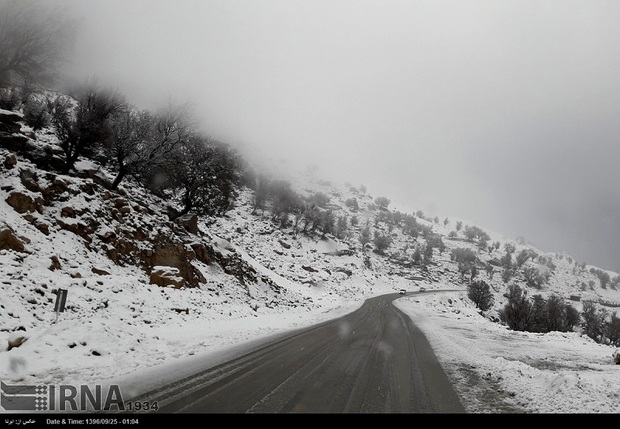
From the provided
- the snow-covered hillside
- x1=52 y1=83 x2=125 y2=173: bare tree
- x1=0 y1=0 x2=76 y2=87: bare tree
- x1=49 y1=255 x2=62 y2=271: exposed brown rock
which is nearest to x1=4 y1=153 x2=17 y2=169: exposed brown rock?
the snow-covered hillside

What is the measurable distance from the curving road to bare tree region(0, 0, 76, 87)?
69.1 feet

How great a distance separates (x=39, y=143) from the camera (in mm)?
18406

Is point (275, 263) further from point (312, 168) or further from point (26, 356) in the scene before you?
point (312, 168)

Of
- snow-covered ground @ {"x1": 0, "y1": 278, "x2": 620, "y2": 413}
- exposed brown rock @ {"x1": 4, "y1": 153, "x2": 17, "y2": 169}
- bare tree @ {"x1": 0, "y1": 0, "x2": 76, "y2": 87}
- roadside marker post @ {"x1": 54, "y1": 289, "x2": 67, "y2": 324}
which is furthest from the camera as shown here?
bare tree @ {"x1": 0, "y1": 0, "x2": 76, "y2": 87}

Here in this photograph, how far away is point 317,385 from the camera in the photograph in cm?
679

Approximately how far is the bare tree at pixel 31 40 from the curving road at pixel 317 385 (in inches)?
829

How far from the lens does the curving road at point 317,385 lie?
17.8ft

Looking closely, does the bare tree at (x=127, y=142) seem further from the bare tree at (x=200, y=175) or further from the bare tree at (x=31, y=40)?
the bare tree at (x=31, y=40)

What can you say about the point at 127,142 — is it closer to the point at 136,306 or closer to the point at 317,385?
the point at 136,306

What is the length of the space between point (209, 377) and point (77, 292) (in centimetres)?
749

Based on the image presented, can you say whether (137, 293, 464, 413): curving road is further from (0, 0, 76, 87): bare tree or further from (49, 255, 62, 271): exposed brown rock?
(0, 0, 76, 87): bare tree

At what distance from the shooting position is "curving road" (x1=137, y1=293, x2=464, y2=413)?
214 inches

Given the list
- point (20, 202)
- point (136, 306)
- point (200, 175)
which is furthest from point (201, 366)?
point (200, 175)

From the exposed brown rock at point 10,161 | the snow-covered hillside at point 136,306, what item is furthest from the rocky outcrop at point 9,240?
the exposed brown rock at point 10,161
